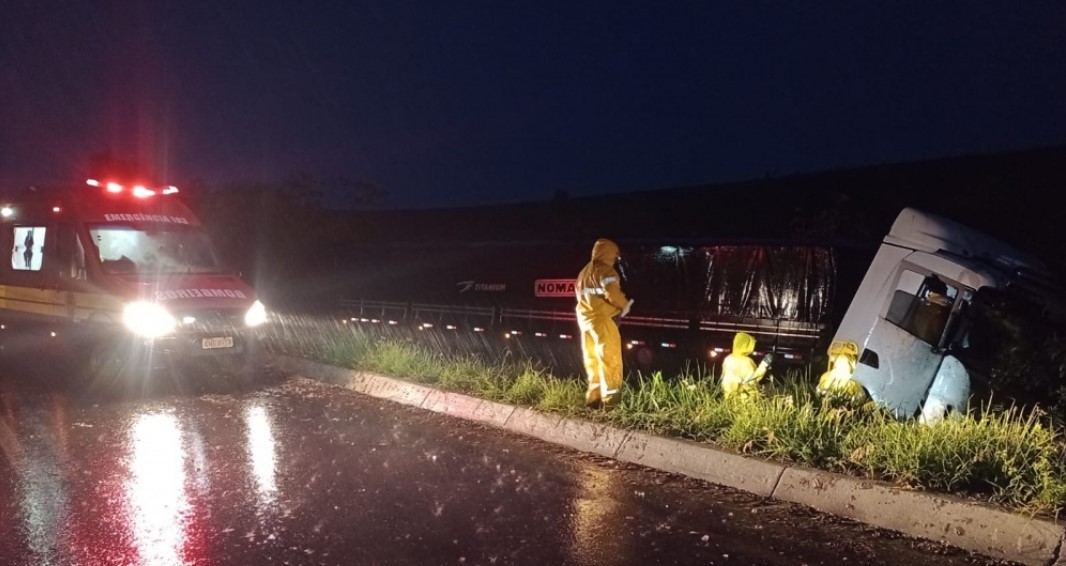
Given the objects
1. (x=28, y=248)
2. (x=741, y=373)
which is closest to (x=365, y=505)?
(x=741, y=373)

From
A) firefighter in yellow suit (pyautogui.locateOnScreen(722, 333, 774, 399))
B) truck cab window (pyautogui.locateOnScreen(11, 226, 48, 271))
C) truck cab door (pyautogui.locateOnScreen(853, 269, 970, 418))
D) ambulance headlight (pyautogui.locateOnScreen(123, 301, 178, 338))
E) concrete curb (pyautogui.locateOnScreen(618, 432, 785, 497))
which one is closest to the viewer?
concrete curb (pyautogui.locateOnScreen(618, 432, 785, 497))

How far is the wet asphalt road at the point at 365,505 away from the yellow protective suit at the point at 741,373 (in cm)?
114

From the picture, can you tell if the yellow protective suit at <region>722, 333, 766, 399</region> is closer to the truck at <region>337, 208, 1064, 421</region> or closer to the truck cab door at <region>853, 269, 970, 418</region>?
the truck at <region>337, 208, 1064, 421</region>

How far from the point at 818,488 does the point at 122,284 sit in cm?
809

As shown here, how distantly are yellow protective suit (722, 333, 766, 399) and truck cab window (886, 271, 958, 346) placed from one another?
6.57 feet

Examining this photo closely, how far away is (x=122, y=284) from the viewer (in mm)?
9430

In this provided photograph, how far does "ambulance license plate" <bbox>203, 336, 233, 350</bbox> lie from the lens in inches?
375

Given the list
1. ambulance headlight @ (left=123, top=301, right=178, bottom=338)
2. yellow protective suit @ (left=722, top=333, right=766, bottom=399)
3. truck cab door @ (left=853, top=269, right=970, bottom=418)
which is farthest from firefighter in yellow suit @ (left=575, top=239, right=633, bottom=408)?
ambulance headlight @ (left=123, top=301, right=178, bottom=338)

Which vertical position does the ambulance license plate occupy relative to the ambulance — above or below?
below

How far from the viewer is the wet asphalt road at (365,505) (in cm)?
446

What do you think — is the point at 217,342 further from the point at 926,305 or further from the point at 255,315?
the point at 926,305

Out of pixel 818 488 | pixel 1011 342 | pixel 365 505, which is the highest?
pixel 1011 342

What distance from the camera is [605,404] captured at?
23.2 ft

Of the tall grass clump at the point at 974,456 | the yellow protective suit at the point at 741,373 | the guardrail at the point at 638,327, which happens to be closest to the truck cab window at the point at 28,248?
the guardrail at the point at 638,327
